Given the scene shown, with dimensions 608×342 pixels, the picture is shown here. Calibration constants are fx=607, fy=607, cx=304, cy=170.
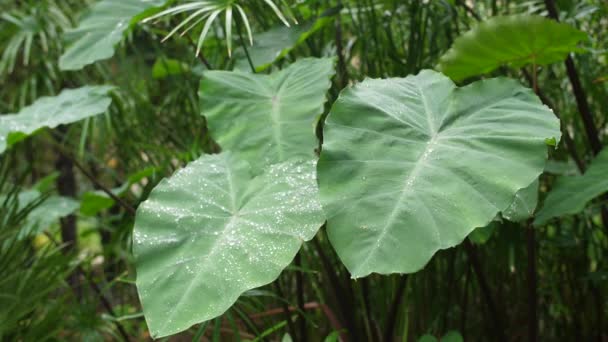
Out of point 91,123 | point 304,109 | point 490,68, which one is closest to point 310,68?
point 304,109

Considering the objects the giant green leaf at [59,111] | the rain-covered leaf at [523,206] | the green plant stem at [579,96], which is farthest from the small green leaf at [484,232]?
the giant green leaf at [59,111]

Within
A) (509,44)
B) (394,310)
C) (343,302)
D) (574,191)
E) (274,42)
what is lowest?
(343,302)

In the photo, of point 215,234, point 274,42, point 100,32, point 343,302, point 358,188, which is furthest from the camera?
point 100,32

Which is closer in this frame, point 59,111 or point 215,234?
point 215,234

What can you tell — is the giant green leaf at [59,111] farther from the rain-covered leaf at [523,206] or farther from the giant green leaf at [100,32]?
the rain-covered leaf at [523,206]

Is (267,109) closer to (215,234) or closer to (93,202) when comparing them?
(215,234)

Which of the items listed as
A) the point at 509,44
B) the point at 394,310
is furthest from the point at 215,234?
the point at 509,44
